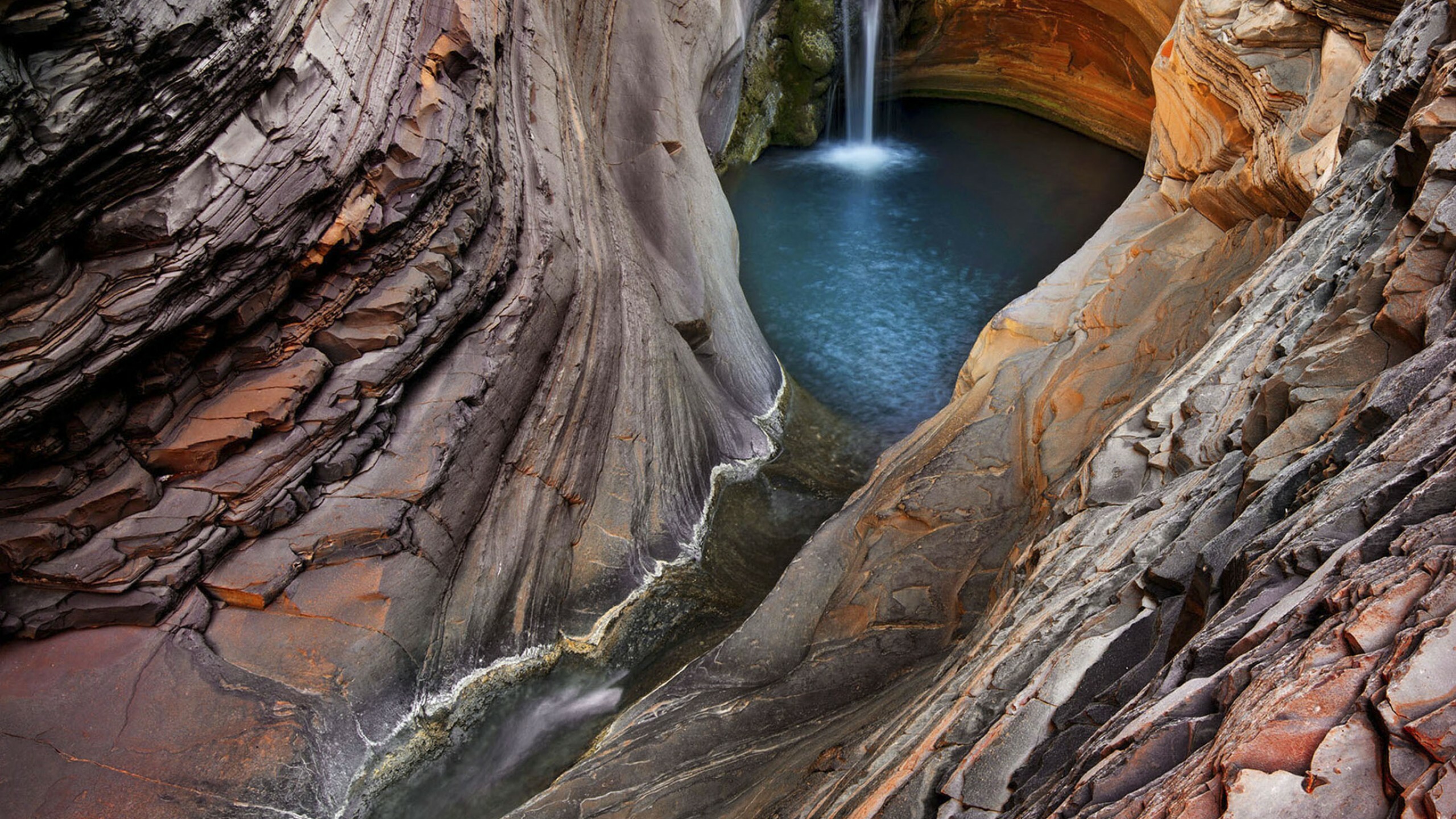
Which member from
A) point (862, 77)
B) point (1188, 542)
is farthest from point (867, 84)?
point (1188, 542)

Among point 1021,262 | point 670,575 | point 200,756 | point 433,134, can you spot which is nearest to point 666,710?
point 670,575

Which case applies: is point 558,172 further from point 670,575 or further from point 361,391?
point 670,575

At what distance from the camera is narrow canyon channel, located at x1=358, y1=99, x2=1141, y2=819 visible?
562cm

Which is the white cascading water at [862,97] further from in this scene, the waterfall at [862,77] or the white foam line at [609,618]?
the white foam line at [609,618]

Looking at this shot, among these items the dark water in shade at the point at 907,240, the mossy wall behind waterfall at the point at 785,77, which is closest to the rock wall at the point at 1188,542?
the dark water in shade at the point at 907,240

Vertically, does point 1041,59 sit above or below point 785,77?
above

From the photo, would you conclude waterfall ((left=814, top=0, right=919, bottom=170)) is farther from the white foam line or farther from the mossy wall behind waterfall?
the white foam line

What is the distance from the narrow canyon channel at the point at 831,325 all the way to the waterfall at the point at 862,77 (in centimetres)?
37

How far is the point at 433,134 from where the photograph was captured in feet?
18.3

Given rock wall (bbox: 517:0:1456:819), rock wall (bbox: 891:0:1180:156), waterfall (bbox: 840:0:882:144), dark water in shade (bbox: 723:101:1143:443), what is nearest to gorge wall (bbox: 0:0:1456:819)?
rock wall (bbox: 517:0:1456:819)

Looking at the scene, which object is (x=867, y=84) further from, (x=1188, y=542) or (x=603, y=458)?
(x=1188, y=542)

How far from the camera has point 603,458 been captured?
22.4ft

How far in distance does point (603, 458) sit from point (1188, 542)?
4.43 metres

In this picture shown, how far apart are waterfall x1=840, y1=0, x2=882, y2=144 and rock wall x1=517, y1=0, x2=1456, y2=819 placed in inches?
312
